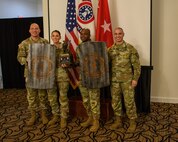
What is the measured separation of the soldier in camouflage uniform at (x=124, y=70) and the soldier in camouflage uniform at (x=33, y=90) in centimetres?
102

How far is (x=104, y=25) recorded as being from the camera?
3531 mm

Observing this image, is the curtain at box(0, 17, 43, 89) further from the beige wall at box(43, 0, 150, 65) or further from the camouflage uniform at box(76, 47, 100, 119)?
the camouflage uniform at box(76, 47, 100, 119)

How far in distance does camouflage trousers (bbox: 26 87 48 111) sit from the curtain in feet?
7.87

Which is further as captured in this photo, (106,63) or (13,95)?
(13,95)

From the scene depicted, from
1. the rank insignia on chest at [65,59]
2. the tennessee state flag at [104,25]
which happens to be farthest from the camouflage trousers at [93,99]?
the tennessee state flag at [104,25]

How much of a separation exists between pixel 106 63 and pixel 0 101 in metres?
2.64

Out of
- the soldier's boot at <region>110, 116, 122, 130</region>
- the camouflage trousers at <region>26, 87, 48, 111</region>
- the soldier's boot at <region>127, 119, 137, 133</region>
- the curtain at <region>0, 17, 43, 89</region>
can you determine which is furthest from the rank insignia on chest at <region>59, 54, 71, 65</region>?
the curtain at <region>0, 17, 43, 89</region>

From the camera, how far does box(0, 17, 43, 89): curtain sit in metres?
5.34

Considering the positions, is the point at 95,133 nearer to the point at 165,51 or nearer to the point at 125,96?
the point at 125,96

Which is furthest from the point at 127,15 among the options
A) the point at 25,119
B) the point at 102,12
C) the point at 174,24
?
the point at 25,119

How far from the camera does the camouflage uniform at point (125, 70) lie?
292cm

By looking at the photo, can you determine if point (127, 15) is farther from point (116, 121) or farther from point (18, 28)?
point (18, 28)

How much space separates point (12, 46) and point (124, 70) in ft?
11.4

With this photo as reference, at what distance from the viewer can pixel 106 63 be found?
2949 millimetres
